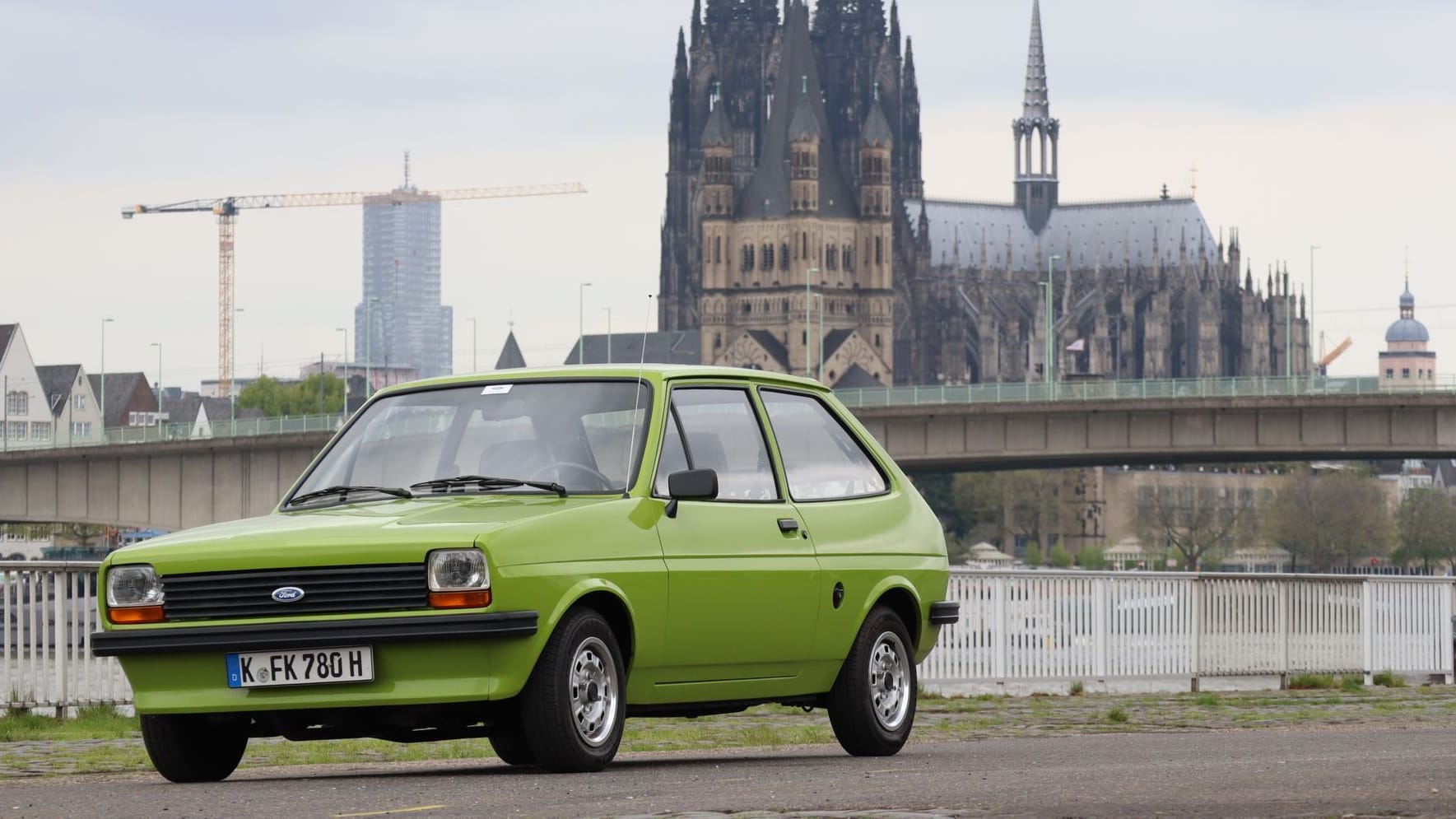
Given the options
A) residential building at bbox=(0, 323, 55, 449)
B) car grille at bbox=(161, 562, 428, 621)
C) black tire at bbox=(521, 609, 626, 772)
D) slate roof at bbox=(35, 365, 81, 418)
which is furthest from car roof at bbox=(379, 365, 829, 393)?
slate roof at bbox=(35, 365, 81, 418)

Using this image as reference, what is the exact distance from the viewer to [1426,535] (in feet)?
439

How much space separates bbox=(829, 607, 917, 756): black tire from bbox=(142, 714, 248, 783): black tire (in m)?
2.48

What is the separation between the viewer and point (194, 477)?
65188mm

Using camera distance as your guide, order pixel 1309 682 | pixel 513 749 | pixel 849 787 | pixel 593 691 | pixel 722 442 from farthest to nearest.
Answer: pixel 1309 682, pixel 722 442, pixel 513 749, pixel 593 691, pixel 849 787

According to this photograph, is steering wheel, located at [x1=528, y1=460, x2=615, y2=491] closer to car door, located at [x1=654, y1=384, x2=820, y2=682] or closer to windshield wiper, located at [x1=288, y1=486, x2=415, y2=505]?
car door, located at [x1=654, y1=384, x2=820, y2=682]

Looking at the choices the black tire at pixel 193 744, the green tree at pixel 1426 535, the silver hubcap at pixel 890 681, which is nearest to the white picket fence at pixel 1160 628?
the silver hubcap at pixel 890 681

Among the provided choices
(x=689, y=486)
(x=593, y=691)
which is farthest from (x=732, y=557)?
(x=593, y=691)

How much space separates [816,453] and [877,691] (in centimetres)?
103

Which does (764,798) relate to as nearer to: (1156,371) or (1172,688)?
(1172,688)

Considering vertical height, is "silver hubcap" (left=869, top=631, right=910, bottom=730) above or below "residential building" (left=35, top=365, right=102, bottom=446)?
below

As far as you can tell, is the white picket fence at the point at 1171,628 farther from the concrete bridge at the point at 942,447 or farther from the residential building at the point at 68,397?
the residential building at the point at 68,397

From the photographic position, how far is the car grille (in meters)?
8.48

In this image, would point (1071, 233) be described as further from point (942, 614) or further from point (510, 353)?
point (942, 614)

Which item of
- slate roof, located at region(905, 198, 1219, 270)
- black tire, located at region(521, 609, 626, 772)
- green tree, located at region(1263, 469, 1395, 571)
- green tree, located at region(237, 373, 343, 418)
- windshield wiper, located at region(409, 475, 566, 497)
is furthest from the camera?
slate roof, located at region(905, 198, 1219, 270)
